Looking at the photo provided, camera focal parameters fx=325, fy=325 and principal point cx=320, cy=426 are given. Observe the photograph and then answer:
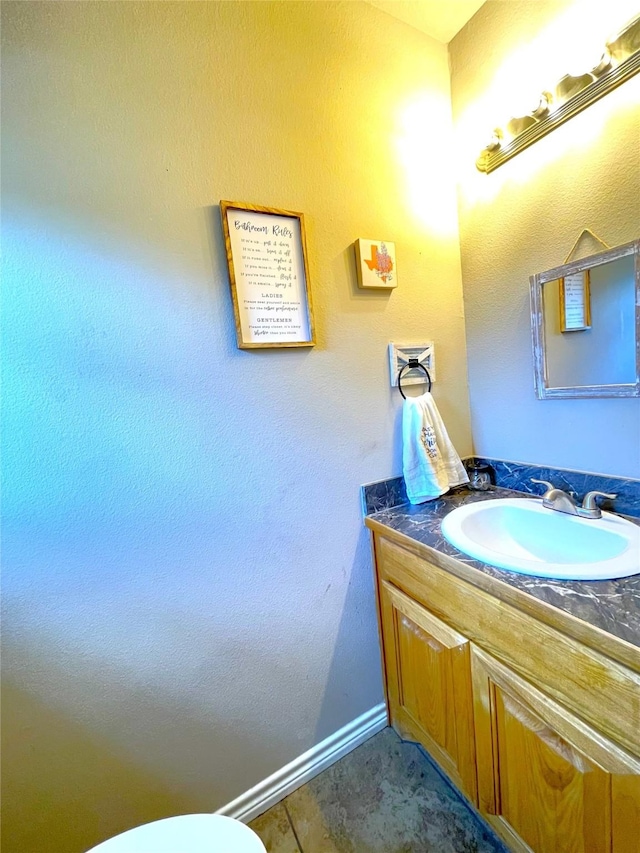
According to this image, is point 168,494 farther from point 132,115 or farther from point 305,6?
point 305,6

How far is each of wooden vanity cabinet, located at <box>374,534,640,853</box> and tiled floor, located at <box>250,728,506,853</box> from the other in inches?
5.2

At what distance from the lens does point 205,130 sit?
0.86 m

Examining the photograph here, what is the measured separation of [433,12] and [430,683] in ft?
7.05

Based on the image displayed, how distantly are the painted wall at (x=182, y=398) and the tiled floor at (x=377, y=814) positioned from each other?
0.49 ft

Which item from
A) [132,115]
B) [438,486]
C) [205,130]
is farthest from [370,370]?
[132,115]

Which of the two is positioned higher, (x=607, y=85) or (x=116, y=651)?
(x=607, y=85)

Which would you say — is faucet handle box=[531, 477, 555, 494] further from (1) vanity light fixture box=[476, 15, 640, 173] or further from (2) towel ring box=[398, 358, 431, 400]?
(1) vanity light fixture box=[476, 15, 640, 173]

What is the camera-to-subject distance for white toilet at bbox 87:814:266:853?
0.61 m

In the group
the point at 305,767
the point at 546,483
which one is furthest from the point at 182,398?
the point at 305,767

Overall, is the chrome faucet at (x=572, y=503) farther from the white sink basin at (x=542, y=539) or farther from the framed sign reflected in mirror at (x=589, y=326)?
the framed sign reflected in mirror at (x=589, y=326)

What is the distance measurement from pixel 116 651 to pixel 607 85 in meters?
1.91

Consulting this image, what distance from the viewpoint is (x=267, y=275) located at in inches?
37.1

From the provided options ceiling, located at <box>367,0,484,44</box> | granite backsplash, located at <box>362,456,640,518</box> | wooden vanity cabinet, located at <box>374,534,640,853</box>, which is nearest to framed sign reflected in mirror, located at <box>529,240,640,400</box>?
granite backsplash, located at <box>362,456,640,518</box>

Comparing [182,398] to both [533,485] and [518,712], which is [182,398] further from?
[533,485]
